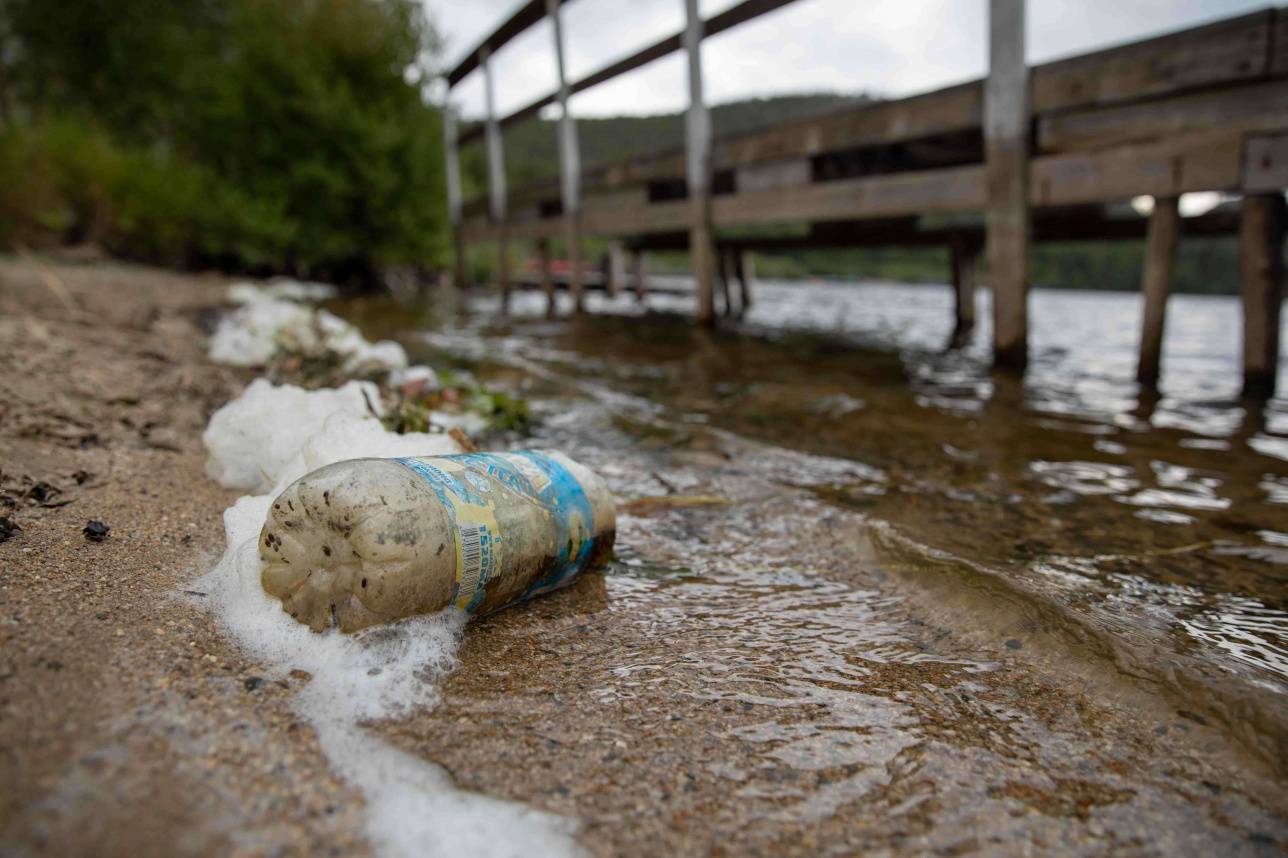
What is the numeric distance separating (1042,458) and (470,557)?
8.93 feet

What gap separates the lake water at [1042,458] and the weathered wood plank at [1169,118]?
1.48 m

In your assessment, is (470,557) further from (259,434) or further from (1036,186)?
(1036,186)

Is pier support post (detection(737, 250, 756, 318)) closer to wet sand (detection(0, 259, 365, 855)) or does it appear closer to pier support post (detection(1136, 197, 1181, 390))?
pier support post (detection(1136, 197, 1181, 390))

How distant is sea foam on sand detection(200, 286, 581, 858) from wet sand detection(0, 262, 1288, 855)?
4cm

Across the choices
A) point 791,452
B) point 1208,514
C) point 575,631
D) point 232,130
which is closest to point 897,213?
point 791,452

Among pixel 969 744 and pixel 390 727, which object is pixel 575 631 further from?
pixel 969 744

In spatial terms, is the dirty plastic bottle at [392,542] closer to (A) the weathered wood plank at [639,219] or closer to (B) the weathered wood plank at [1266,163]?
(B) the weathered wood plank at [1266,163]

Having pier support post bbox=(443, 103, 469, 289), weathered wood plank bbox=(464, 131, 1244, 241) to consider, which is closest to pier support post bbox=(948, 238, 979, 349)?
weathered wood plank bbox=(464, 131, 1244, 241)

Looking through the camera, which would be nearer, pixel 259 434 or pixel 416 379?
pixel 259 434

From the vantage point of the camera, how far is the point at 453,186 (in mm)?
15391

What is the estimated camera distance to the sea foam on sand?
1126mm

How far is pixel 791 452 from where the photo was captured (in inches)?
138

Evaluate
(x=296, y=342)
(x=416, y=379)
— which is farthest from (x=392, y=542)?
(x=296, y=342)

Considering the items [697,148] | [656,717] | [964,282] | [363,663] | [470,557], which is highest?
[697,148]
